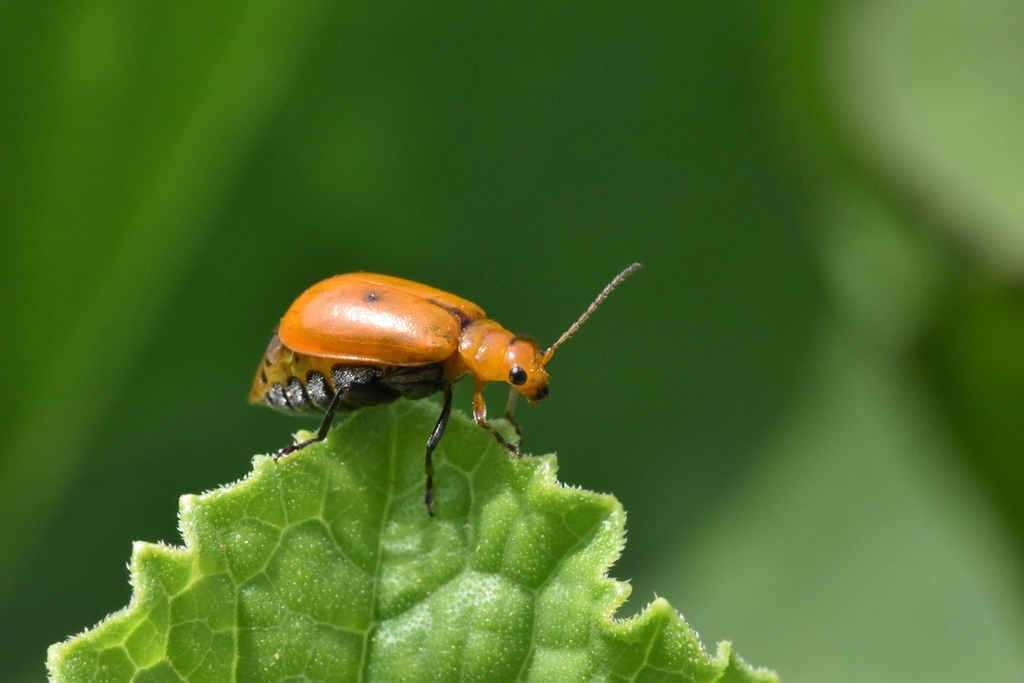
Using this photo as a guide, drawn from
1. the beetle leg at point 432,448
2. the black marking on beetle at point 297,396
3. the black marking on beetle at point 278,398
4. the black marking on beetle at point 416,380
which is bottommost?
the black marking on beetle at point 278,398

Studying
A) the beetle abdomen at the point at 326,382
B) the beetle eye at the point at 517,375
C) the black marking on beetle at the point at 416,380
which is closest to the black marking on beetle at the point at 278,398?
the beetle abdomen at the point at 326,382

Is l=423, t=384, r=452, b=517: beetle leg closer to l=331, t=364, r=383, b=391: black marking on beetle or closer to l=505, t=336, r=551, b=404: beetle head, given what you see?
l=331, t=364, r=383, b=391: black marking on beetle

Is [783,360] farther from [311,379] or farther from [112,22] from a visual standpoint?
[112,22]

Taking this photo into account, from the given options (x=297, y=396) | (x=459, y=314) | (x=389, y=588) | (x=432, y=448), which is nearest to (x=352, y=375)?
(x=297, y=396)

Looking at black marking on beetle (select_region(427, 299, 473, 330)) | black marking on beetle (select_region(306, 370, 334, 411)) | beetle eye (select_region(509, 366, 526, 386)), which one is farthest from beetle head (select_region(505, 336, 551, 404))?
black marking on beetle (select_region(306, 370, 334, 411))

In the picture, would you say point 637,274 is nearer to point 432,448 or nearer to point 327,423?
point 327,423

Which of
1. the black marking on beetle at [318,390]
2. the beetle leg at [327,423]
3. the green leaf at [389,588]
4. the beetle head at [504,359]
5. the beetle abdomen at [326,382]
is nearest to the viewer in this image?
the green leaf at [389,588]

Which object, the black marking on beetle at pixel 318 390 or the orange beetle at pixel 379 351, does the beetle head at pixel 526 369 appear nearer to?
the orange beetle at pixel 379 351
